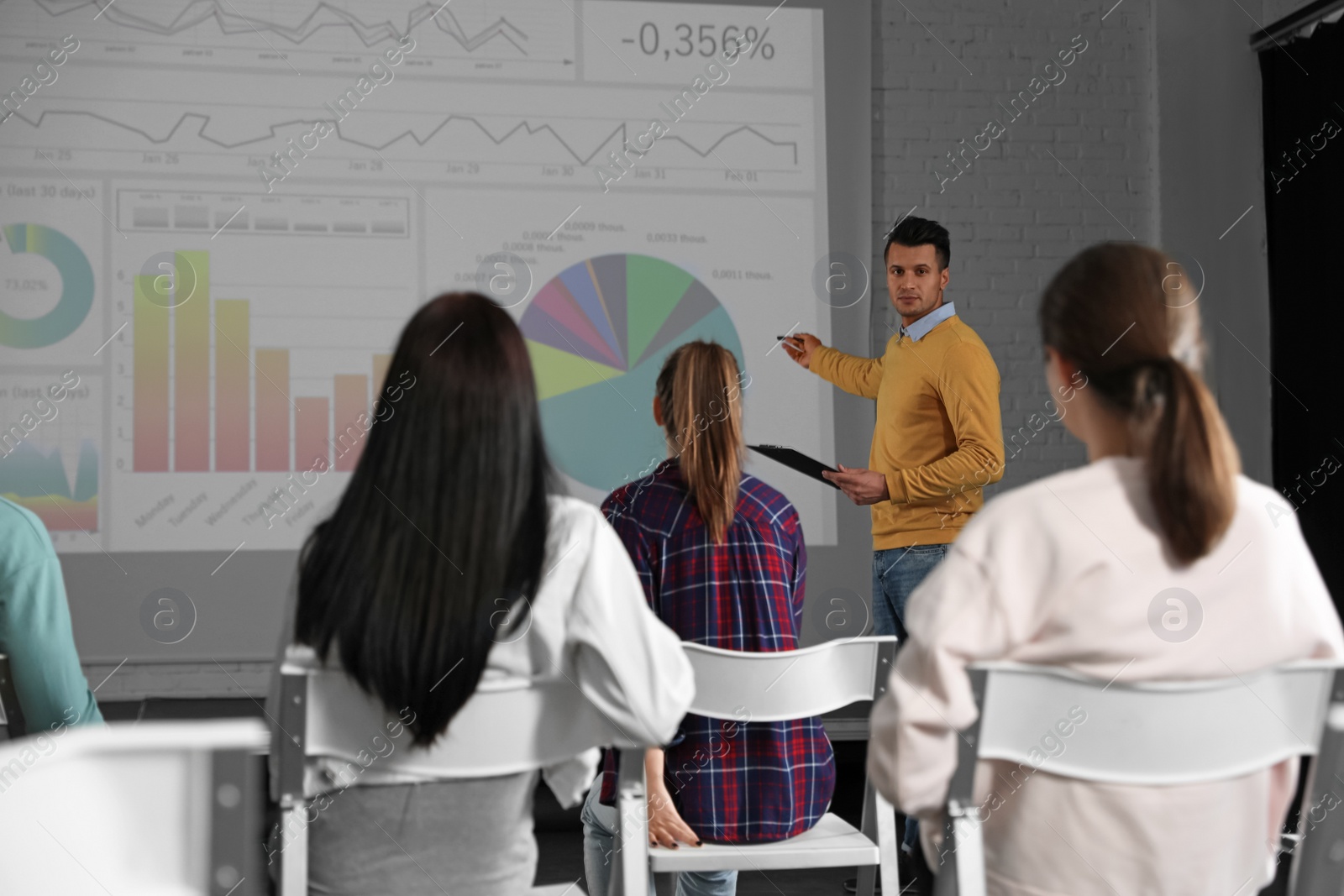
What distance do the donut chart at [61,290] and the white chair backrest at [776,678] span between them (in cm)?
279

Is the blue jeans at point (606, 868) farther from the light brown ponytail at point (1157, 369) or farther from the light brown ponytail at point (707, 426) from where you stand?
the light brown ponytail at point (1157, 369)

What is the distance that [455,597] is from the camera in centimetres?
120

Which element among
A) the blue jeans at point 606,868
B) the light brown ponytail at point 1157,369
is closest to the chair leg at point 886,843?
the blue jeans at point 606,868

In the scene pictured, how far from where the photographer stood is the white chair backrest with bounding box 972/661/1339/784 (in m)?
1.02

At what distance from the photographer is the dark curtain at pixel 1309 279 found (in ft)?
12.5

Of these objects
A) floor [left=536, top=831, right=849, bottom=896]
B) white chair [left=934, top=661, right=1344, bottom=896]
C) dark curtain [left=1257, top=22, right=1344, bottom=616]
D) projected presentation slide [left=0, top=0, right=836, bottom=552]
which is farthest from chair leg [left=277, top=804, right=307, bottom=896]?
dark curtain [left=1257, top=22, right=1344, bottom=616]

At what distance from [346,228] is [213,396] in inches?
27.1

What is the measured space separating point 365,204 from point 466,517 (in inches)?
109

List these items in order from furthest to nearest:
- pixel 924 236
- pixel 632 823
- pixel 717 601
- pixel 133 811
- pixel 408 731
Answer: pixel 924 236 < pixel 717 601 < pixel 632 823 < pixel 408 731 < pixel 133 811

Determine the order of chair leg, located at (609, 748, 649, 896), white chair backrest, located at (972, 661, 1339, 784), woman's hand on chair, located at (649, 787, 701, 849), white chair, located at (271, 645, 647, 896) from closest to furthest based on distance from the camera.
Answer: white chair backrest, located at (972, 661, 1339, 784) < white chair, located at (271, 645, 647, 896) < chair leg, located at (609, 748, 649, 896) < woman's hand on chair, located at (649, 787, 701, 849)

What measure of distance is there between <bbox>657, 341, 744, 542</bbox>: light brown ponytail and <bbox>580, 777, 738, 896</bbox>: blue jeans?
0.52 m

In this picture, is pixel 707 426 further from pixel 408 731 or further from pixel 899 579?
pixel 899 579

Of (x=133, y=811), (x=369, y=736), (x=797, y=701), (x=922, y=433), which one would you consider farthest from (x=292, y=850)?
(x=922, y=433)

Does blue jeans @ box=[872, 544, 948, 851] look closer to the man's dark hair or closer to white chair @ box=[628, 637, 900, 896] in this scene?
the man's dark hair
